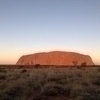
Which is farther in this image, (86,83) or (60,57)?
(60,57)

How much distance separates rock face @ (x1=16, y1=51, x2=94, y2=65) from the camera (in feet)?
387

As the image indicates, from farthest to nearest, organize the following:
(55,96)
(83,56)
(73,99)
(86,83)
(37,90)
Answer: (83,56) < (86,83) < (37,90) < (55,96) < (73,99)

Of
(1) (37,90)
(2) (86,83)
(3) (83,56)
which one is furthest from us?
(3) (83,56)

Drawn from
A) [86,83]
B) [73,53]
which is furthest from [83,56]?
[86,83]

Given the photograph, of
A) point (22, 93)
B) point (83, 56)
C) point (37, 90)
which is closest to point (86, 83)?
point (37, 90)

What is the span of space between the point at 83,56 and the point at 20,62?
32322mm

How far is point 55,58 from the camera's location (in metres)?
120

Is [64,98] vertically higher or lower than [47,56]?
lower

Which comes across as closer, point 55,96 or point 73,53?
point 55,96

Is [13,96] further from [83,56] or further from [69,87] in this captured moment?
Answer: [83,56]

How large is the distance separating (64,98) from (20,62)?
11605cm

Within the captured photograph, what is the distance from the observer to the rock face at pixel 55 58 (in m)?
118

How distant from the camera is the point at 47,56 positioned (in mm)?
122688

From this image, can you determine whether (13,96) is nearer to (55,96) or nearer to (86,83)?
(55,96)
